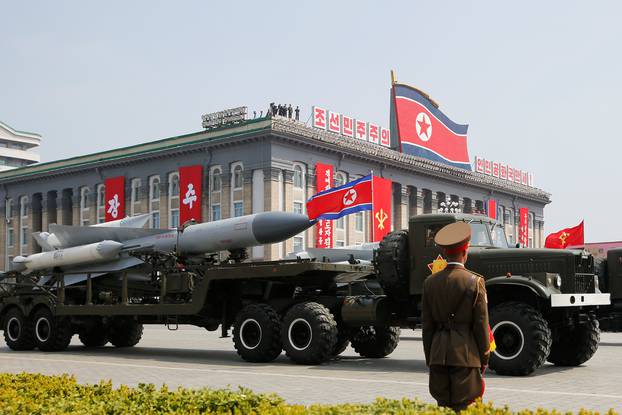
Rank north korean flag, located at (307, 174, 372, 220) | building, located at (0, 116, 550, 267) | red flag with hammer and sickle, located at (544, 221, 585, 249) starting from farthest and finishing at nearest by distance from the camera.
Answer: building, located at (0, 116, 550, 267)
red flag with hammer and sickle, located at (544, 221, 585, 249)
north korean flag, located at (307, 174, 372, 220)

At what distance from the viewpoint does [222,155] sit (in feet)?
197

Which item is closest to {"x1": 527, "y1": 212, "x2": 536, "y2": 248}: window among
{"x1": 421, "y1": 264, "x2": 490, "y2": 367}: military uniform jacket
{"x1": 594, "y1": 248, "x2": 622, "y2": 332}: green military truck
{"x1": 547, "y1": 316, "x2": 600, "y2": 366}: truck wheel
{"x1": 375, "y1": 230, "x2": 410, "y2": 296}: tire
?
{"x1": 594, "y1": 248, "x2": 622, "y2": 332}: green military truck

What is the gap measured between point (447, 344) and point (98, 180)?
66.0 m

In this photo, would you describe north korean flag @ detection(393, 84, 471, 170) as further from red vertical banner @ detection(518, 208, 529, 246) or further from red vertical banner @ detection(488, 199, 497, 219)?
red vertical banner @ detection(518, 208, 529, 246)

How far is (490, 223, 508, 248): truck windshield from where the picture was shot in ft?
48.6

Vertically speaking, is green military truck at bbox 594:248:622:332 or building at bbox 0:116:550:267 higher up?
building at bbox 0:116:550:267

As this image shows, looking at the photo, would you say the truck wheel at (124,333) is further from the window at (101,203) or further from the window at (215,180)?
the window at (101,203)

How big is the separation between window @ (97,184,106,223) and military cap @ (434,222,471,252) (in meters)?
65.7

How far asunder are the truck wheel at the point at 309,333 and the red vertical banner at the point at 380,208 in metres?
43.8

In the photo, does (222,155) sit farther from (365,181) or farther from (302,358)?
(302,358)

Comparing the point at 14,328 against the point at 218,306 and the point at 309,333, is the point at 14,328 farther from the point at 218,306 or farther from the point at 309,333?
the point at 309,333

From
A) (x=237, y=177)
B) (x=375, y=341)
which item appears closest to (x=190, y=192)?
(x=237, y=177)

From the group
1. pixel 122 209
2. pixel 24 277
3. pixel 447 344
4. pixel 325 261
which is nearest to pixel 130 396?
pixel 447 344

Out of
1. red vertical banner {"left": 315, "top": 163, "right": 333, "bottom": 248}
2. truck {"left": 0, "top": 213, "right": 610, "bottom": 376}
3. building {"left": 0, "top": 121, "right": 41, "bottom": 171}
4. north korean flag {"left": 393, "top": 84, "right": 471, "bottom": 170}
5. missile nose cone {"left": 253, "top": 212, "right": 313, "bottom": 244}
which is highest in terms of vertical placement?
building {"left": 0, "top": 121, "right": 41, "bottom": 171}
